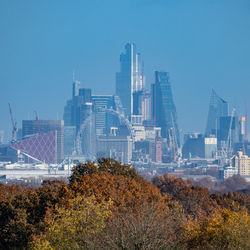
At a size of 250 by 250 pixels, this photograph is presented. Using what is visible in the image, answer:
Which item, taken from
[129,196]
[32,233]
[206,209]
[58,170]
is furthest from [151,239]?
[58,170]

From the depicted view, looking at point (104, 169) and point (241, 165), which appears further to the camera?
point (241, 165)

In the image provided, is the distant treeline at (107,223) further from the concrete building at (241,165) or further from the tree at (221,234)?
the concrete building at (241,165)

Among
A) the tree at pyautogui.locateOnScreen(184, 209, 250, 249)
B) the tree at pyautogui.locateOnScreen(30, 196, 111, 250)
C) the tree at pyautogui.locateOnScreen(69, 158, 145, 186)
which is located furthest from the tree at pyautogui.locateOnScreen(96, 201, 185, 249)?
the tree at pyautogui.locateOnScreen(69, 158, 145, 186)

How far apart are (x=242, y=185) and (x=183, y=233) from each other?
9905 cm

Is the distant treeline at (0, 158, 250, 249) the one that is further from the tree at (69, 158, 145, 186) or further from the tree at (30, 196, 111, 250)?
the tree at (69, 158, 145, 186)

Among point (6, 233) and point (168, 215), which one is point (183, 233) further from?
point (6, 233)

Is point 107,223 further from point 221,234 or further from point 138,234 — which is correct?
point 221,234

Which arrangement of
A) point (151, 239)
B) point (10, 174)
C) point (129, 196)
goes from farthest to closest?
point (10, 174), point (129, 196), point (151, 239)

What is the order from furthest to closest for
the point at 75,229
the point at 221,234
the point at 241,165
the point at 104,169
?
1. the point at 241,165
2. the point at 104,169
3. the point at 75,229
4. the point at 221,234

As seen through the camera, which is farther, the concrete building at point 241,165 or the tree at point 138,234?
the concrete building at point 241,165

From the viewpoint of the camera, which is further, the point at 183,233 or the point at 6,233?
the point at 6,233

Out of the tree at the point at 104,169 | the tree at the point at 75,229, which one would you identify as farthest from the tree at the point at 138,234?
the tree at the point at 104,169

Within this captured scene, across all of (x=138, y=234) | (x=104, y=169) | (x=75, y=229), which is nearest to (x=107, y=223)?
(x=75, y=229)

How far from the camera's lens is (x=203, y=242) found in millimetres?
24688
